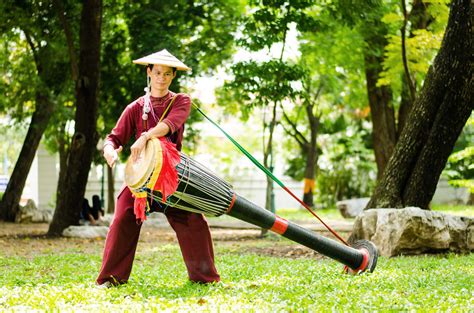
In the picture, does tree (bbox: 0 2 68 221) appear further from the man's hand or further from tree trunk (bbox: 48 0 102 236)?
the man's hand

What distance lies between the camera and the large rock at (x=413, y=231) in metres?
9.41

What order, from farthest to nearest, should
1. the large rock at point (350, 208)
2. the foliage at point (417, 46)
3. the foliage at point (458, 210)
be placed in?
1. the large rock at point (350, 208)
2. the foliage at point (458, 210)
3. the foliage at point (417, 46)

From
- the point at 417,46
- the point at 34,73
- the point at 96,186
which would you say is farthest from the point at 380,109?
the point at 96,186

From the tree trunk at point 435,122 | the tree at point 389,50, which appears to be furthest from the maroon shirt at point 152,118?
the tree at point 389,50

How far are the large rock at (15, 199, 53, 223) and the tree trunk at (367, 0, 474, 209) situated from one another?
1211cm

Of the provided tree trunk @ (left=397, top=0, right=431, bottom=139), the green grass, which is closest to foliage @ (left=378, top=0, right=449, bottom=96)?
tree trunk @ (left=397, top=0, right=431, bottom=139)

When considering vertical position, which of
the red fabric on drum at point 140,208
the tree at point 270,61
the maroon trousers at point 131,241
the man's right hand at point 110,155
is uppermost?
the tree at point 270,61

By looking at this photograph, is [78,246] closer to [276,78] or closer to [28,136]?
[276,78]

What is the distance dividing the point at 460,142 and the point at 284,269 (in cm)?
1950

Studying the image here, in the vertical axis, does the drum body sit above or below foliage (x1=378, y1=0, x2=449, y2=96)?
below

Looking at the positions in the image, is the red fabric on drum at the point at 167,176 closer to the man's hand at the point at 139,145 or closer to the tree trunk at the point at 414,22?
the man's hand at the point at 139,145

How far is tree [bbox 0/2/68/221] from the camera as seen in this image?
1553cm

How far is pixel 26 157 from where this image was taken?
1978 cm

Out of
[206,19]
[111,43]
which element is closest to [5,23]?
[111,43]
